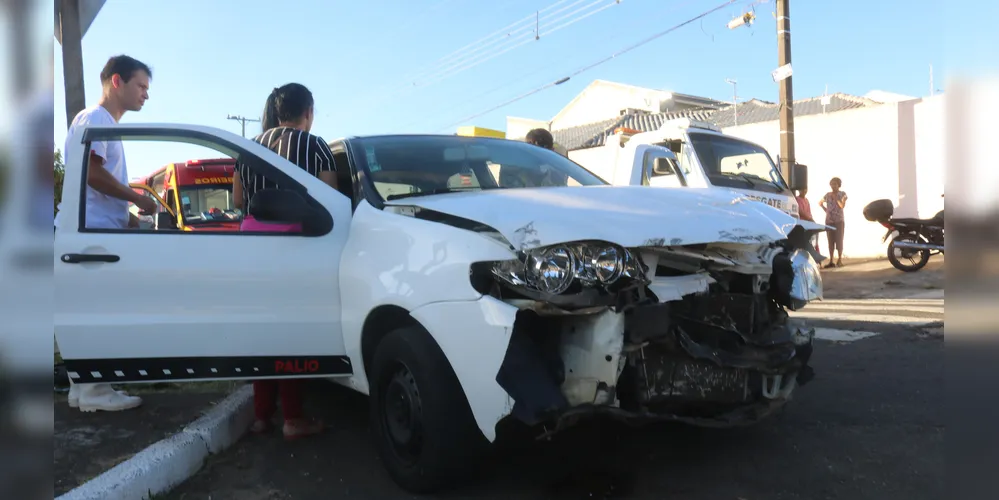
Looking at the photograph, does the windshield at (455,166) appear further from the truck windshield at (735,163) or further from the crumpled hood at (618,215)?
the truck windshield at (735,163)

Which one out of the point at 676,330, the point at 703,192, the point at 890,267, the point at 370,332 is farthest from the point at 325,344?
the point at 890,267

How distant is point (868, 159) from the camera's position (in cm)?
1325

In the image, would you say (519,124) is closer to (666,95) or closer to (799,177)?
(666,95)

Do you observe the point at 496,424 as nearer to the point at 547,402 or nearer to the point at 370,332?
the point at 547,402

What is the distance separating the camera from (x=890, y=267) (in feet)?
38.4

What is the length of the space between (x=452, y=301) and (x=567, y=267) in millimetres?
431

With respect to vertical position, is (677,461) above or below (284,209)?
below

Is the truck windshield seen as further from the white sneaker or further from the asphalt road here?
the white sneaker

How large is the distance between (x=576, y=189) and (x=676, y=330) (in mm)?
809

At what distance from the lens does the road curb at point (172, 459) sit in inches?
99.0

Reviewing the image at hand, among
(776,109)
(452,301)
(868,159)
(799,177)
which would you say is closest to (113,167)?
(452,301)

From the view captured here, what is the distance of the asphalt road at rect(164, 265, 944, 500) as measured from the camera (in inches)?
104

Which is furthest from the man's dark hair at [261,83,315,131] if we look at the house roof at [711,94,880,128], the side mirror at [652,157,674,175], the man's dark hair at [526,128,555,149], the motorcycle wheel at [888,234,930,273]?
the house roof at [711,94,880,128]

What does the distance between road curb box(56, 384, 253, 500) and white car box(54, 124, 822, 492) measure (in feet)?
1.13
